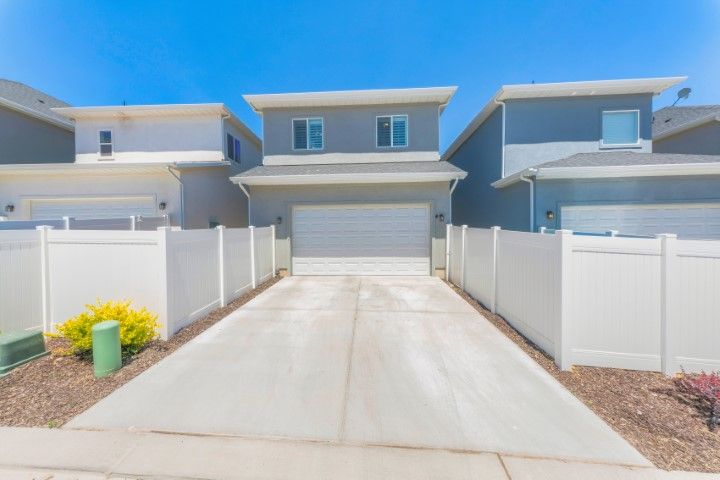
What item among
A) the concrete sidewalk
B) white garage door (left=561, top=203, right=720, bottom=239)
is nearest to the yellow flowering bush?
the concrete sidewalk

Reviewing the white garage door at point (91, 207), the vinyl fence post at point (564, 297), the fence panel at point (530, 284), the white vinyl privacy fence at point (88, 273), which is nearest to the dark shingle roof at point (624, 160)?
the fence panel at point (530, 284)

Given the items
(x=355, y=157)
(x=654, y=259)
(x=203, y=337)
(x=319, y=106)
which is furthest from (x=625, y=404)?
(x=319, y=106)

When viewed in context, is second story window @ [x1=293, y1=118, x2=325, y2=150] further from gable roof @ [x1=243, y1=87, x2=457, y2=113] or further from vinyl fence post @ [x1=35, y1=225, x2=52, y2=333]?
vinyl fence post @ [x1=35, y1=225, x2=52, y2=333]

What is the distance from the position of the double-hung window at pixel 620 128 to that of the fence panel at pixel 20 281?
47.4 feet

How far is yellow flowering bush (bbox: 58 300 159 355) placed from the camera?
13.0ft

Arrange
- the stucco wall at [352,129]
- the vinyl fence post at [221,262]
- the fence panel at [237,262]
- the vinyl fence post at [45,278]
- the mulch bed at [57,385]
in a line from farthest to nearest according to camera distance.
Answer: the stucco wall at [352,129] < the fence panel at [237,262] < the vinyl fence post at [221,262] < the vinyl fence post at [45,278] < the mulch bed at [57,385]

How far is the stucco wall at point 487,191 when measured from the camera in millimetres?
9445

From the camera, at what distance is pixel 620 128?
33.0 ft

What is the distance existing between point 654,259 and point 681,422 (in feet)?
5.77

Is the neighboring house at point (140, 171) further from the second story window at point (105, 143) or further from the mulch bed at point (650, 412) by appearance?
the mulch bed at point (650, 412)

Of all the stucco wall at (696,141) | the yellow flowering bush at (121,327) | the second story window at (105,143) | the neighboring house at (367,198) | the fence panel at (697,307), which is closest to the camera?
the fence panel at (697,307)

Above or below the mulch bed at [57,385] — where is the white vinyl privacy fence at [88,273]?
above

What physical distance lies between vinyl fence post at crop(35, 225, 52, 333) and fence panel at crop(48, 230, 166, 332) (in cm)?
4

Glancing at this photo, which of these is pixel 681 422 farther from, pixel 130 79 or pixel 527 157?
pixel 130 79
